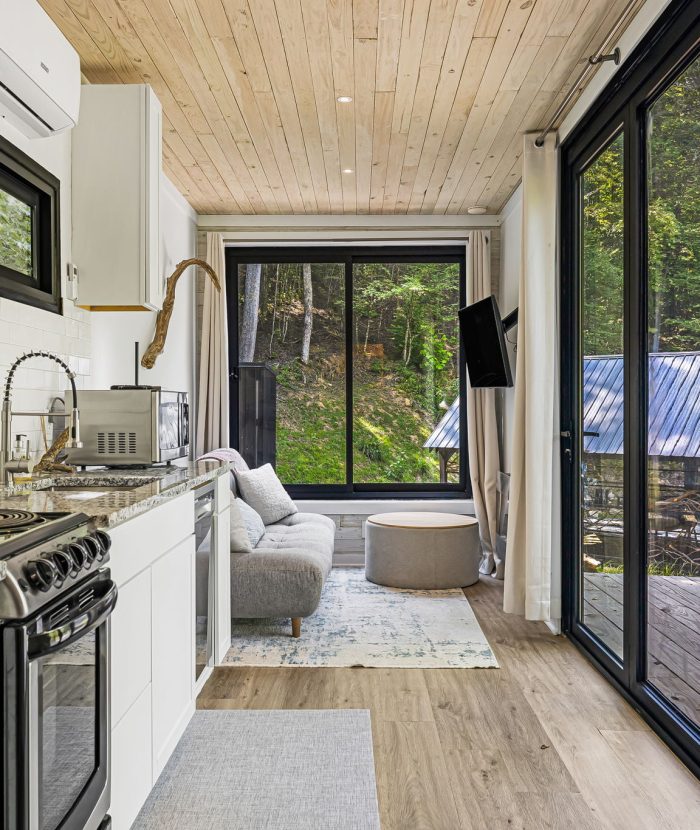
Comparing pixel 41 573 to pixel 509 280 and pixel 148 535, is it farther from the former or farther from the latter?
pixel 509 280

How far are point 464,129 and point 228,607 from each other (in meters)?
2.63

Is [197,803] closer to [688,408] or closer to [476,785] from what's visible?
[476,785]

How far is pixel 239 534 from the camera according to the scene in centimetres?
350

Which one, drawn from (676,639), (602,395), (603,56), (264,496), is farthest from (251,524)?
(603,56)

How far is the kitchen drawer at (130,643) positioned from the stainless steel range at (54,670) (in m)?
0.12

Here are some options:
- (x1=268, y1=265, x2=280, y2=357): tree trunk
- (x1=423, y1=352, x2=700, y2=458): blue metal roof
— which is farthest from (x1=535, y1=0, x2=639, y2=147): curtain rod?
(x1=268, y1=265, x2=280, y2=357): tree trunk

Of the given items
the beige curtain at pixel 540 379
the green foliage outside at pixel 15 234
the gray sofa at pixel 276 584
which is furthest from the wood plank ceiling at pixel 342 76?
the gray sofa at pixel 276 584

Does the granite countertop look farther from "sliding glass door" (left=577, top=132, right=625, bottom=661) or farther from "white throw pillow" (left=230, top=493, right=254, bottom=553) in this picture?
"sliding glass door" (left=577, top=132, right=625, bottom=661)

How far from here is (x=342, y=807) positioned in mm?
2041

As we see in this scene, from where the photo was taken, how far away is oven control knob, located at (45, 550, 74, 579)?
4.23 feet

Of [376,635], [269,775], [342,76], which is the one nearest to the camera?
[269,775]

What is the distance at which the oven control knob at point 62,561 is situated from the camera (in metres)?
1.29

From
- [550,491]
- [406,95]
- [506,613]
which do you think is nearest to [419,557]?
[506,613]

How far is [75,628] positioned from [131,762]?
653mm
